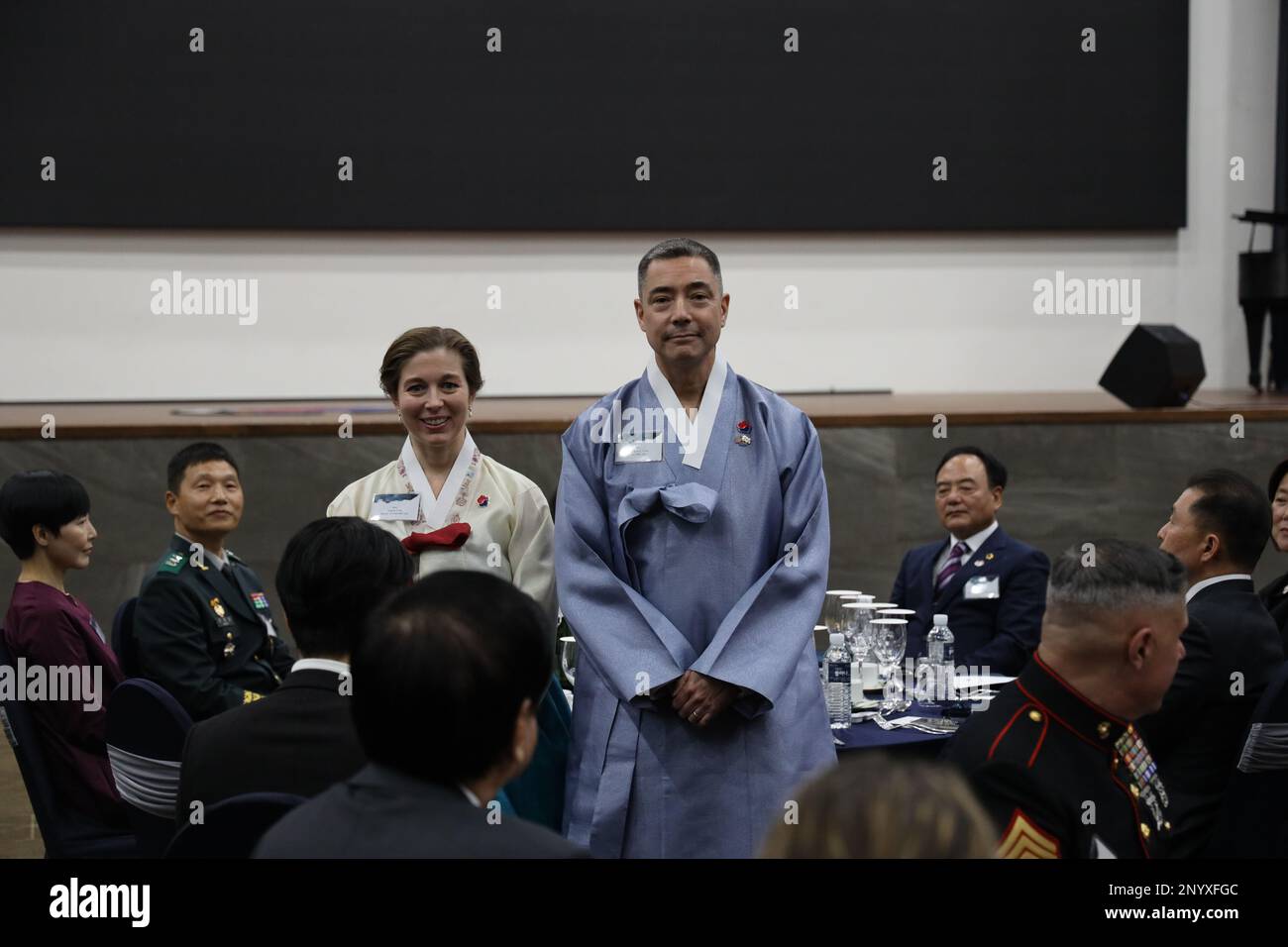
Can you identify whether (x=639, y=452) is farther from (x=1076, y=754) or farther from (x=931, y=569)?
(x=931, y=569)

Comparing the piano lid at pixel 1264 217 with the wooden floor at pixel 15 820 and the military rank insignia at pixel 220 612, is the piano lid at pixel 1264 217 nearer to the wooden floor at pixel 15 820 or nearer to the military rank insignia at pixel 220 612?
the military rank insignia at pixel 220 612

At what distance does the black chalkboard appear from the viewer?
25.6 feet

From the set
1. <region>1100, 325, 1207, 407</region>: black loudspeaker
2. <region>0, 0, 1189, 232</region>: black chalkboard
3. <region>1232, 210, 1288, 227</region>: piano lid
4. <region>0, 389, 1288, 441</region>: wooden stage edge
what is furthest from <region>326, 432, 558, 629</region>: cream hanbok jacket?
<region>1232, 210, 1288, 227</region>: piano lid

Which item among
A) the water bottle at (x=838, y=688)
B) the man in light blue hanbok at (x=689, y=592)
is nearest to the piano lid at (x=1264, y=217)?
the water bottle at (x=838, y=688)

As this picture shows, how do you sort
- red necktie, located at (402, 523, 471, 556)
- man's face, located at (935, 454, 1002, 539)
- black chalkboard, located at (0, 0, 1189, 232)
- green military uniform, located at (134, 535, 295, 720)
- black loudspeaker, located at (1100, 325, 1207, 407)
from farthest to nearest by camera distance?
black chalkboard, located at (0, 0, 1189, 232)
black loudspeaker, located at (1100, 325, 1207, 407)
man's face, located at (935, 454, 1002, 539)
green military uniform, located at (134, 535, 295, 720)
red necktie, located at (402, 523, 471, 556)

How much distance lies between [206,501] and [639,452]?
1.30 metres

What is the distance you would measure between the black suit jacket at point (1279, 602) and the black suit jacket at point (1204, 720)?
55cm

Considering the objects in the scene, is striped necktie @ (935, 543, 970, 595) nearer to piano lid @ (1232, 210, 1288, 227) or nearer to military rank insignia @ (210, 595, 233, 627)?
military rank insignia @ (210, 595, 233, 627)

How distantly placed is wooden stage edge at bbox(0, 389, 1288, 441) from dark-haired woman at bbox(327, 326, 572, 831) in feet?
10.4

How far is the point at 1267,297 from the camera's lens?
8.05 m

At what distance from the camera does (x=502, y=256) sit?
827 cm

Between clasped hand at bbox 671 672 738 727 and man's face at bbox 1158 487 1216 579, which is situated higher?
man's face at bbox 1158 487 1216 579

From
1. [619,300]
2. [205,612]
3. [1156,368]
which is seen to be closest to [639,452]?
[205,612]
